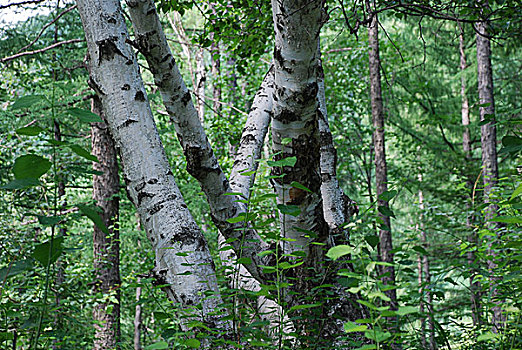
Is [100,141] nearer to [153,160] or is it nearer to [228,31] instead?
[228,31]

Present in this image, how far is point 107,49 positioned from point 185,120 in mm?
567

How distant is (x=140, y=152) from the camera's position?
7.14 ft

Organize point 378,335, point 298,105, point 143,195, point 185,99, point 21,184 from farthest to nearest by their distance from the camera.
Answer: point 185,99, point 143,195, point 298,105, point 21,184, point 378,335

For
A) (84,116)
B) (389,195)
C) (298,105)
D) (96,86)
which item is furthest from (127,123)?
(389,195)

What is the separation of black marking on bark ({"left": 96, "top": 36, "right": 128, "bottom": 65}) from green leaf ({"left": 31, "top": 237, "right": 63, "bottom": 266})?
3.85 feet

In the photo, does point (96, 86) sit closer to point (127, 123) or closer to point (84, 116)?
point (127, 123)

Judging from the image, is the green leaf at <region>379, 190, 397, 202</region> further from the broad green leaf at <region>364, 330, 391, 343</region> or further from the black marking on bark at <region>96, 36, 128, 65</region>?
the black marking on bark at <region>96, 36, 128, 65</region>

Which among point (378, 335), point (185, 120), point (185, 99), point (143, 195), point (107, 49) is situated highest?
point (107, 49)

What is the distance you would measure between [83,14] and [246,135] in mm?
1564

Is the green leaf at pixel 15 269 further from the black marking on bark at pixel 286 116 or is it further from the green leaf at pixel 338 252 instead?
the black marking on bark at pixel 286 116

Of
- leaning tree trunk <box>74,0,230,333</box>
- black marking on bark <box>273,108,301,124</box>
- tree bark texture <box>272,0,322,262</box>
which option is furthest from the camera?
leaning tree trunk <box>74,0,230,333</box>

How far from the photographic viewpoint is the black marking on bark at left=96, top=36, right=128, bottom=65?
7.16 feet

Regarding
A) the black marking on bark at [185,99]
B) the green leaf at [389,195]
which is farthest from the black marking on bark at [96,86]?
the green leaf at [389,195]

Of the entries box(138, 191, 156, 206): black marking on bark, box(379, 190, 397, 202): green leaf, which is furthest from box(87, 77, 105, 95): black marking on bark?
box(379, 190, 397, 202): green leaf
